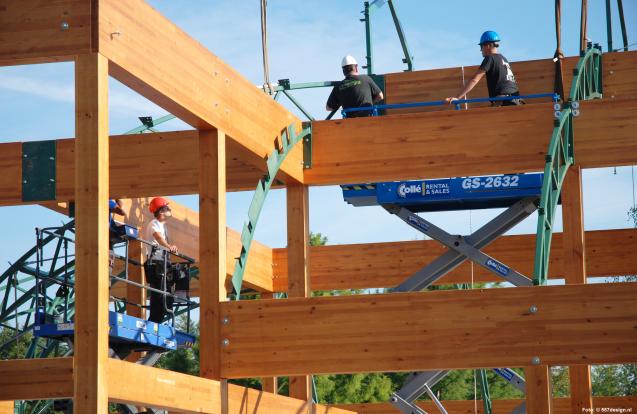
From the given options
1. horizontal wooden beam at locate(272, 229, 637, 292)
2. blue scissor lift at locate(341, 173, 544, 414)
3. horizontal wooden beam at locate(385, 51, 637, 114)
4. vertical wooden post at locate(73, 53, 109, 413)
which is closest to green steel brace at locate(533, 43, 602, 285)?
horizontal wooden beam at locate(385, 51, 637, 114)

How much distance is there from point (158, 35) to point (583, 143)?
20.8 ft

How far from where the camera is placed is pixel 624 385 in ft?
152

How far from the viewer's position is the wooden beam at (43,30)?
11109 millimetres

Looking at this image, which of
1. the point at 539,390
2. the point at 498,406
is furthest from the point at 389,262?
the point at 539,390

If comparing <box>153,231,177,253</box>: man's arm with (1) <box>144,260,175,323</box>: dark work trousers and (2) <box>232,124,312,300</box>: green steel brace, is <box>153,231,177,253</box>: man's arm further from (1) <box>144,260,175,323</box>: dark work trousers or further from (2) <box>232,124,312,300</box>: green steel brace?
(2) <box>232,124,312,300</box>: green steel brace

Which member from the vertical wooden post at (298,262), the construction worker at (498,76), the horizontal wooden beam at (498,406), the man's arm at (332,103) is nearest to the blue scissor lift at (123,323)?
the vertical wooden post at (298,262)

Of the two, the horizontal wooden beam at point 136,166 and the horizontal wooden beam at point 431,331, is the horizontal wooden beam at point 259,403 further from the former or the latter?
the horizontal wooden beam at point 136,166

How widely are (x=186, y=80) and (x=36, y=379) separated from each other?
349cm

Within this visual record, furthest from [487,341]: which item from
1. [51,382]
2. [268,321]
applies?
[51,382]

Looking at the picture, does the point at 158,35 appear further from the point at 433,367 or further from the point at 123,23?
the point at 433,367

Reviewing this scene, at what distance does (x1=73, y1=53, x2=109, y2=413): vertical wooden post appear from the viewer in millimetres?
10523

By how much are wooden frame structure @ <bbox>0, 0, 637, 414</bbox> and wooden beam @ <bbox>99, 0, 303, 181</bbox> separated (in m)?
0.02

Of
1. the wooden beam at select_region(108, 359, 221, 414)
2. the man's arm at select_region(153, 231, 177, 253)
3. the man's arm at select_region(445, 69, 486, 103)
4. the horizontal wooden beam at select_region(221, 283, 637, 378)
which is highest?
the man's arm at select_region(445, 69, 486, 103)

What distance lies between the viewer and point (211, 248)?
13.6 m
